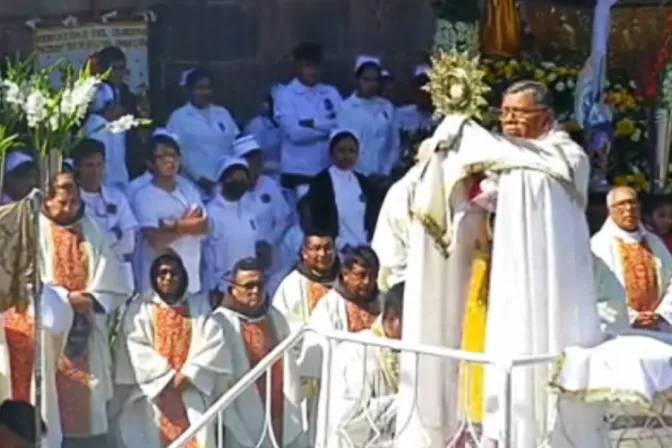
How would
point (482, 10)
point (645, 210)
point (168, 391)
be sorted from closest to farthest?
1. point (168, 391)
2. point (645, 210)
3. point (482, 10)

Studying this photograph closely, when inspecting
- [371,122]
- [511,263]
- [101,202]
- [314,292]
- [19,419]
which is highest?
[371,122]

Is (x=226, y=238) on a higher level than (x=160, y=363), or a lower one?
higher

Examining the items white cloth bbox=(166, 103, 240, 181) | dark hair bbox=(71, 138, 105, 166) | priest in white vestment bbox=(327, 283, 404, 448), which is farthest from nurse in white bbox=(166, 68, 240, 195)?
priest in white vestment bbox=(327, 283, 404, 448)

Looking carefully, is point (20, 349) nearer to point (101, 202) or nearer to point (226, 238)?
point (101, 202)

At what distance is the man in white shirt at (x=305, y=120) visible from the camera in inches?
511

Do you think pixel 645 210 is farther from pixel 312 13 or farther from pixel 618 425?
pixel 618 425

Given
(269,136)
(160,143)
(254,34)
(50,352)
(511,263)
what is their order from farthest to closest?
(254,34) → (269,136) → (160,143) → (50,352) → (511,263)

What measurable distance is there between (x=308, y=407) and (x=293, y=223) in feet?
7.55

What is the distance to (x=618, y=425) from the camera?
8.56 metres

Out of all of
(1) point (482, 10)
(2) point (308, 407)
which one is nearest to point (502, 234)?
(2) point (308, 407)

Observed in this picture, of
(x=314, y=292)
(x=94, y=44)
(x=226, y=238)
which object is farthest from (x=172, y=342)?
(x=94, y=44)

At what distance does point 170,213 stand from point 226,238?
0.44 meters

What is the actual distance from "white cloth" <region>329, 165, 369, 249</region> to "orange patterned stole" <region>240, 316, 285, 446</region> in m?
2.08

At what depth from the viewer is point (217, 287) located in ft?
38.3
